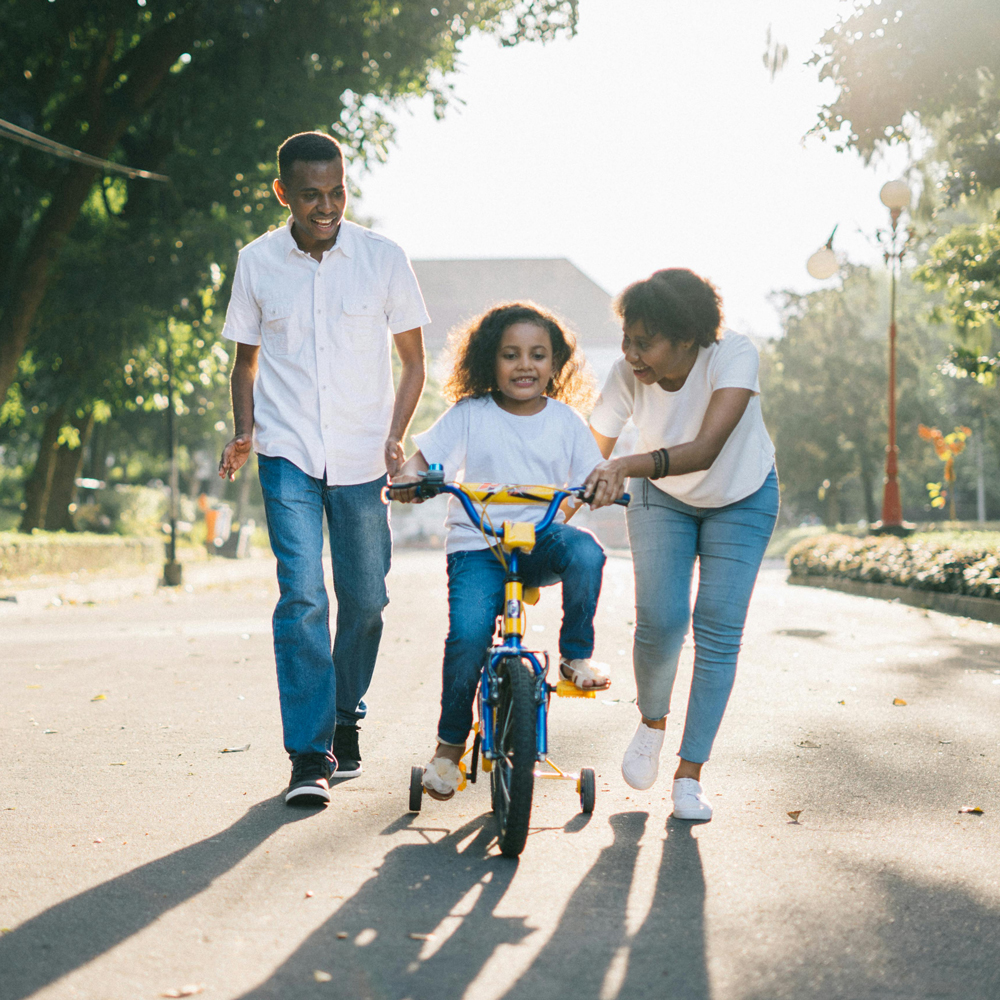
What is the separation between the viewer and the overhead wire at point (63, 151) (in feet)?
47.6

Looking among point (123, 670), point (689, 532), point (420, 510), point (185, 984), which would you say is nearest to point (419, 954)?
point (185, 984)

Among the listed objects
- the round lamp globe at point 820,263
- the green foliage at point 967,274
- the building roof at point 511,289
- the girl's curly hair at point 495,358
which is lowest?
the girl's curly hair at point 495,358

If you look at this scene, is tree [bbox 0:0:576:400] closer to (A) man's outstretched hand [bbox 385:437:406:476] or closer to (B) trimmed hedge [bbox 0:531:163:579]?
(B) trimmed hedge [bbox 0:531:163:579]

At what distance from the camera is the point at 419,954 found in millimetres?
2807

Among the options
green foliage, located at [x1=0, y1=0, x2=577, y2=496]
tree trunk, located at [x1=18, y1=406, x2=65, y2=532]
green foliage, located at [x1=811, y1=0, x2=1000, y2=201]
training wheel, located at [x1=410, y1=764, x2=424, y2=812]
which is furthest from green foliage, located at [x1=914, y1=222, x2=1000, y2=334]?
tree trunk, located at [x1=18, y1=406, x2=65, y2=532]

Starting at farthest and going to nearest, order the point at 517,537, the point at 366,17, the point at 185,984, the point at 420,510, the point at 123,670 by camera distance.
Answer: the point at 420,510 < the point at 366,17 < the point at 123,670 < the point at 517,537 < the point at 185,984

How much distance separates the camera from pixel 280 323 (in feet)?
15.1

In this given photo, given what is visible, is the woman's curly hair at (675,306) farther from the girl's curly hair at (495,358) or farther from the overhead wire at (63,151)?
the overhead wire at (63,151)

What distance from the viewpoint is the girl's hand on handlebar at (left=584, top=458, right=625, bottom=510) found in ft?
12.3

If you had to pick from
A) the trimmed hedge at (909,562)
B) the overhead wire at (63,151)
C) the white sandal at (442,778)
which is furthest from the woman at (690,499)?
the overhead wire at (63,151)

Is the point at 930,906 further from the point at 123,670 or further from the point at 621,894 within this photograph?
the point at 123,670

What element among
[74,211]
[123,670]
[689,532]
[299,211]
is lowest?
[123,670]

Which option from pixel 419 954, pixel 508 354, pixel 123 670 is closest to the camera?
pixel 419 954

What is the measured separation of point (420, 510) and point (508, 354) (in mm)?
59387
